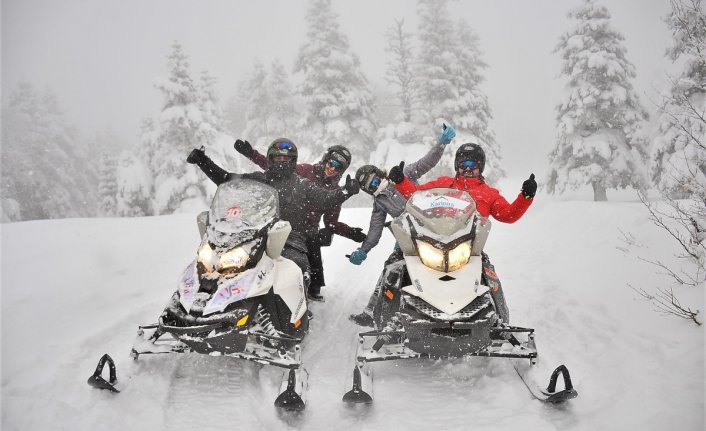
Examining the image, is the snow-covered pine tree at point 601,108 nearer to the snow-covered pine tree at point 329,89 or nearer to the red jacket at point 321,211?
the snow-covered pine tree at point 329,89

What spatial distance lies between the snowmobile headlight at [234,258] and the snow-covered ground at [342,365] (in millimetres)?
1112

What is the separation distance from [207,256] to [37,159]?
1351 inches

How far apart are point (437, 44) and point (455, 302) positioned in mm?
20275

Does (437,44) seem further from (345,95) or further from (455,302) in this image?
(455,302)

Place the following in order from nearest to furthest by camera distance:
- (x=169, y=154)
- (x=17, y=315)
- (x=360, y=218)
Result: (x=17, y=315)
(x=360, y=218)
(x=169, y=154)

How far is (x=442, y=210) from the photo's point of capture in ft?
13.7

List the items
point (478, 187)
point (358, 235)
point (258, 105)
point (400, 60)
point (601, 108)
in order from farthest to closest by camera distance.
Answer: point (258, 105), point (400, 60), point (601, 108), point (358, 235), point (478, 187)

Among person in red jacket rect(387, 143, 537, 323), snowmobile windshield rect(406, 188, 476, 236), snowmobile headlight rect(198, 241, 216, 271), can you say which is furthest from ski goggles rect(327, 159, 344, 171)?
snowmobile headlight rect(198, 241, 216, 271)

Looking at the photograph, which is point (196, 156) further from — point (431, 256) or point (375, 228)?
point (431, 256)

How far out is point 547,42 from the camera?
10862 centimetres

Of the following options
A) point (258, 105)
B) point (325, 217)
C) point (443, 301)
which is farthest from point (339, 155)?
point (258, 105)

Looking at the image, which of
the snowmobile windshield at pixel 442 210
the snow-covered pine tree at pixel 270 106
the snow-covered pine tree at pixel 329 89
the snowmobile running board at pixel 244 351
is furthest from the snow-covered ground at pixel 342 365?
the snow-covered pine tree at pixel 270 106

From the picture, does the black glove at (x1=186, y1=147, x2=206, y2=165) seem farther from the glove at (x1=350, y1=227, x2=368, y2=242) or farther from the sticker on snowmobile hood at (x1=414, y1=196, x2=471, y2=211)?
the sticker on snowmobile hood at (x1=414, y1=196, x2=471, y2=211)

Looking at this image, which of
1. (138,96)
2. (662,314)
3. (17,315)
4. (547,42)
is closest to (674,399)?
(662,314)
